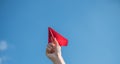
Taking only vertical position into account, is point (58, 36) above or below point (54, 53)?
above

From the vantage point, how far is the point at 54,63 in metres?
2.11

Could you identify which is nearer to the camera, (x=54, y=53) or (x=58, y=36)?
(x=54, y=53)

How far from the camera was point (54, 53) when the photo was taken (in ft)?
6.98

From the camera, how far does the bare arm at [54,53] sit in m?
2.09

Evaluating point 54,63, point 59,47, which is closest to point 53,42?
point 59,47

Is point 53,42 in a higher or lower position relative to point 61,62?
higher

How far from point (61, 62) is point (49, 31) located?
40 centimetres

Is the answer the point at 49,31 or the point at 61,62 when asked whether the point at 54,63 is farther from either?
the point at 49,31

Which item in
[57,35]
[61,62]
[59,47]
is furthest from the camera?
[57,35]

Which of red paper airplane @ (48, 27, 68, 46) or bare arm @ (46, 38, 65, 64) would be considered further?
red paper airplane @ (48, 27, 68, 46)

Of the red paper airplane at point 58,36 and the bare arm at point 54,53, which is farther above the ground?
the red paper airplane at point 58,36

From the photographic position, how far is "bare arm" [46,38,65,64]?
2.09 m

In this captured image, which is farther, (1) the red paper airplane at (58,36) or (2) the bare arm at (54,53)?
(1) the red paper airplane at (58,36)

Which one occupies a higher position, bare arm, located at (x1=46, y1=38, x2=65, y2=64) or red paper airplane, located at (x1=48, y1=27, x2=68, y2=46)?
red paper airplane, located at (x1=48, y1=27, x2=68, y2=46)
